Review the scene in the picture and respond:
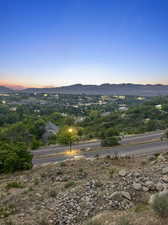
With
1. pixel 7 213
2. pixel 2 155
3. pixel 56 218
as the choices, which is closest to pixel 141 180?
pixel 56 218

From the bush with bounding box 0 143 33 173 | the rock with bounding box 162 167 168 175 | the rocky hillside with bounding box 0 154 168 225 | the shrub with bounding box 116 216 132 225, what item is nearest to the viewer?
the shrub with bounding box 116 216 132 225

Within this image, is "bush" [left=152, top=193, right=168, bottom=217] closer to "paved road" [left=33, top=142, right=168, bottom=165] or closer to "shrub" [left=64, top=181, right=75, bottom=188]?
"shrub" [left=64, top=181, right=75, bottom=188]

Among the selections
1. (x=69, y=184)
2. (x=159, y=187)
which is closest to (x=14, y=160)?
(x=69, y=184)

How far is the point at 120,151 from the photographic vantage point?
22172 millimetres

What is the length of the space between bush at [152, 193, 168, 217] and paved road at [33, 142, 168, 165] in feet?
45.3

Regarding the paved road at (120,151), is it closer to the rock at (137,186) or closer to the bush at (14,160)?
the bush at (14,160)

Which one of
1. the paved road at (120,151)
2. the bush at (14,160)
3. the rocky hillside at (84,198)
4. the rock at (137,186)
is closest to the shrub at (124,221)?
the rocky hillside at (84,198)

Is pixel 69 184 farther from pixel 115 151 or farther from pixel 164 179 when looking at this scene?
pixel 115 151

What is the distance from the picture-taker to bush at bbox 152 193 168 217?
6.63m

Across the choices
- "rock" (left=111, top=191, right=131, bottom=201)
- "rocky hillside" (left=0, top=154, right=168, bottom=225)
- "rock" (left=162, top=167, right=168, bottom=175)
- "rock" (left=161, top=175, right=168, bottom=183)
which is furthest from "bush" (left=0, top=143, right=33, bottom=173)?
"rock" (left=161, top=175, right=168, bottom=183)

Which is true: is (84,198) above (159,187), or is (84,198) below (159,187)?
below

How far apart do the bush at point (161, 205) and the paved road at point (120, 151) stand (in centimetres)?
1382

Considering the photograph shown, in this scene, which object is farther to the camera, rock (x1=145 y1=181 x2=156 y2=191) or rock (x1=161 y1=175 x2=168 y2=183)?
rock (x1=161 y1=175 x2=168 y2=183)

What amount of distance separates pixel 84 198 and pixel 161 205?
3.61 metres
